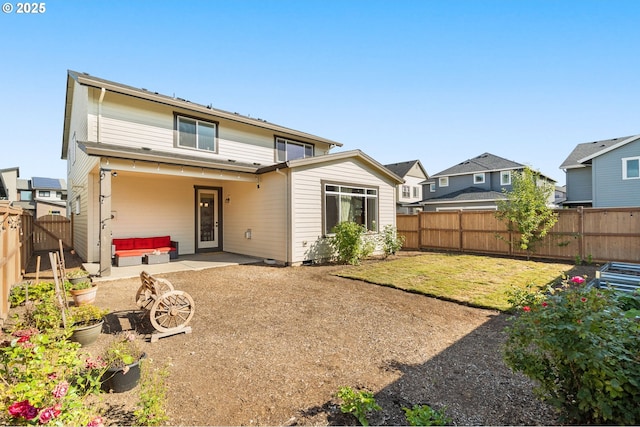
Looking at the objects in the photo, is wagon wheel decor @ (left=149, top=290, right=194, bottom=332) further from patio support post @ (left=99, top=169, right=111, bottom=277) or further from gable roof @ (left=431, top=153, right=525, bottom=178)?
gable roof @ (left=431, top=153, right=525, bottom=178)

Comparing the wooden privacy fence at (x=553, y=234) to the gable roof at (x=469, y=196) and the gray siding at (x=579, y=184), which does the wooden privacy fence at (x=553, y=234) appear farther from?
the gray siding at (x=579, y=184)

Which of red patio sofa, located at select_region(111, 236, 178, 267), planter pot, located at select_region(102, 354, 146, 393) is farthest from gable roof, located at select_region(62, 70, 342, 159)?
planter pot, located at select_region(102, 354, 146, 393)

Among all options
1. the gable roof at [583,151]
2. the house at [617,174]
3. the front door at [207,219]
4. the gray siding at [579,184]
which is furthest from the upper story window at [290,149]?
the gray siding at [579,184]

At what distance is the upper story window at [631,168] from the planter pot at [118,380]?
78.6 ft

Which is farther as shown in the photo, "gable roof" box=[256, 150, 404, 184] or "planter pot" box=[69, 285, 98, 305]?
"gable roof" box=[256, 150, 404, 184]

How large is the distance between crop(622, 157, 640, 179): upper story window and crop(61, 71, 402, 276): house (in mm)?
14456

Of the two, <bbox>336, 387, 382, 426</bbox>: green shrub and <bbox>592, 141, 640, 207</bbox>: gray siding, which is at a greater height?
<bbox>592, 141, 640, 207</bbox>: gray siding

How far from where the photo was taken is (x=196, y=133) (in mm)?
11555

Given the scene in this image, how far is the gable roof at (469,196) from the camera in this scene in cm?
2372

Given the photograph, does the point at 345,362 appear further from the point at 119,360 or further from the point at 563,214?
the point at 563,214

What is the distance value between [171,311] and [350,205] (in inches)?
313

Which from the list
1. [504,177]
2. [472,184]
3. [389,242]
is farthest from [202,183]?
[504,177]

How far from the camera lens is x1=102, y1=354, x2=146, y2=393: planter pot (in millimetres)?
2855

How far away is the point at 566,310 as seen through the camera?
2164mm
